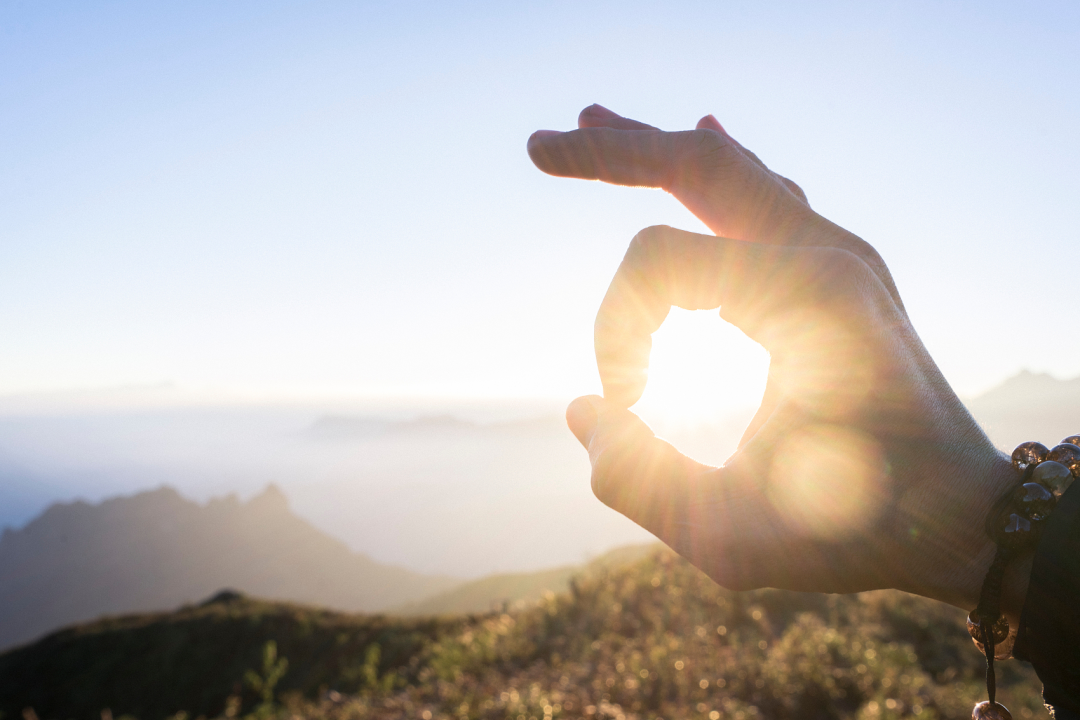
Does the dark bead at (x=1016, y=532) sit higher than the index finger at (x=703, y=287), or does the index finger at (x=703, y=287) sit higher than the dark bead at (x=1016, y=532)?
the index finger at (x=703, y=287)

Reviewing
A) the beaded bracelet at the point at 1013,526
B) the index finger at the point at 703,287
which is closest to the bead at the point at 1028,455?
the beaded bracelet at the point at 1013,526

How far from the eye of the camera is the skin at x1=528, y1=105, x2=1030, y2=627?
4.89ft

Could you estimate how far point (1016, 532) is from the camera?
1389 millimetres

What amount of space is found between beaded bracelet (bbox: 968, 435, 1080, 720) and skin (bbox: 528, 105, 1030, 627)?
0.23 feet

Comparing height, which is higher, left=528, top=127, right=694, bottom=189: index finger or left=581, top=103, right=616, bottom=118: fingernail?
left=581, top=103, right=616, bottom=118: fingernail

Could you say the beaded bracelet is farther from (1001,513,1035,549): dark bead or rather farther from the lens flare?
the lens flare

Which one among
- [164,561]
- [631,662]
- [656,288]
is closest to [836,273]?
[656,288]

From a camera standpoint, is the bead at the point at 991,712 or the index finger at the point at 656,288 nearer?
the bead at the point at 991,712

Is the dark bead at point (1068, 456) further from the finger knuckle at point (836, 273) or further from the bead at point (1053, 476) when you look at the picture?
the finger knuckle at point (836, 273)

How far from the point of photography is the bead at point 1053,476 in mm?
1377

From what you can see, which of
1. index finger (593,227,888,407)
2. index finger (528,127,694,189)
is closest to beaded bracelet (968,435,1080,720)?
index finger (593,227,888,407)

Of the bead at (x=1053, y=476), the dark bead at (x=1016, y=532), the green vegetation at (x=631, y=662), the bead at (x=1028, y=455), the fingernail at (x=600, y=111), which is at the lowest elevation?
the green vegetation at (x=631, y=662)

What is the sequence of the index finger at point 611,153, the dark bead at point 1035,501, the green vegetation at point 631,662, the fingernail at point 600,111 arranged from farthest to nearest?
the green vegetation at point 631,662 < the fingernail at point 600,111 < the index finger at point 611,153 < the dark bead at point 1035,501

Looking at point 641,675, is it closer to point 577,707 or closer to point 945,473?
point 577,707
